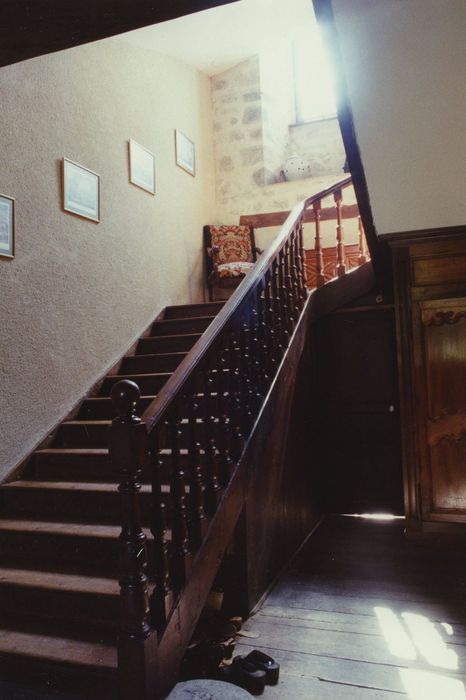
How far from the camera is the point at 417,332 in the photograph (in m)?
3.22

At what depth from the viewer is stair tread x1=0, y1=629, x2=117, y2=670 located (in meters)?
1.74

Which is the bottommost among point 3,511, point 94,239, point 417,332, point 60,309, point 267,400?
point 3,511

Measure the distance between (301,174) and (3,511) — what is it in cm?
454

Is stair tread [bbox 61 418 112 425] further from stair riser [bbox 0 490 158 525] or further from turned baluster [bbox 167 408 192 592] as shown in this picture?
turned baluster [bbox 167 408 192 592]

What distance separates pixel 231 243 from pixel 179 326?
1.42 metres

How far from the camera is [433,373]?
3.18 m

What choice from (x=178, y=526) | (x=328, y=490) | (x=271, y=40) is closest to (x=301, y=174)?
(x=271, y=40)

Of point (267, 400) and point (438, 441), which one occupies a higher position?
point (267, 400)

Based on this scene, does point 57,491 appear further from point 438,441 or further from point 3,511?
point 438,441

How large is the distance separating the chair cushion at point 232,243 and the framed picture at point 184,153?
60 centimetres

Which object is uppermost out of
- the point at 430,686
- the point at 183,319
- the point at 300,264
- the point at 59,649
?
the point at 300,264

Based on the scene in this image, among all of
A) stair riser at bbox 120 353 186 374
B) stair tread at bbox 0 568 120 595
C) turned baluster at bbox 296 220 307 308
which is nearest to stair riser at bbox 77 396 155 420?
stair riser at bbox 120 353 186 374

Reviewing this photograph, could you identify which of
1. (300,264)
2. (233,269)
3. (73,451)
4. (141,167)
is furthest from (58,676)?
(233,269)

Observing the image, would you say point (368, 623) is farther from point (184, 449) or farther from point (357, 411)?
point (357, 411)
